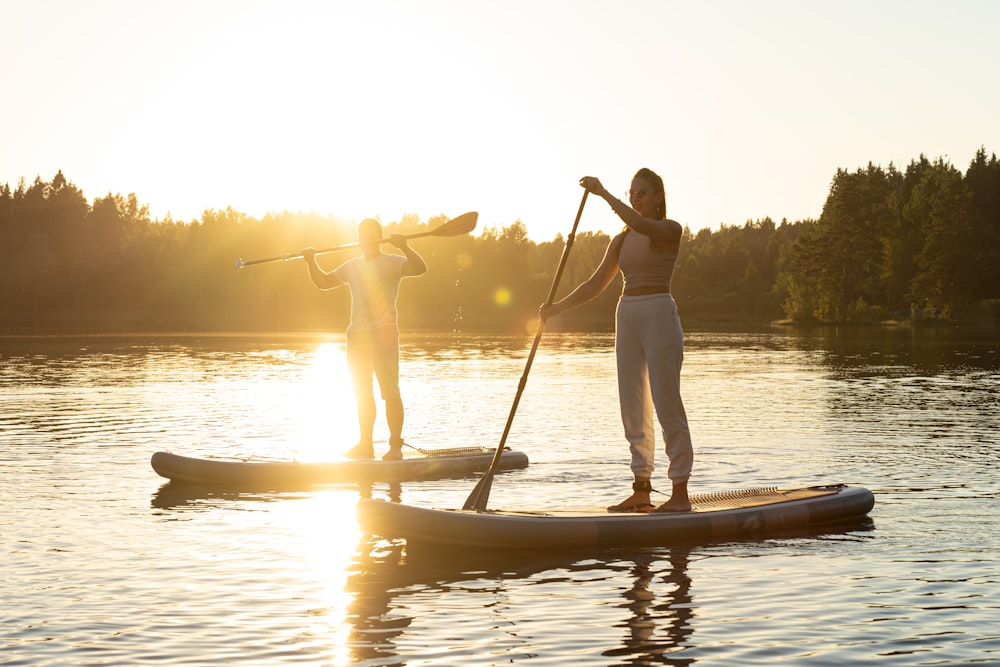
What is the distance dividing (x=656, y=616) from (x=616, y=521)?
6.79ft

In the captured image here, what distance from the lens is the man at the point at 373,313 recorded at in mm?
13438

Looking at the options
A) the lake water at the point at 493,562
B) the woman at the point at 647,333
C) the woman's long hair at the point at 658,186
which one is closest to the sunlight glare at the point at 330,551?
the lake water at the point at 493,562

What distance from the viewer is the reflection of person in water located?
6.80 metres

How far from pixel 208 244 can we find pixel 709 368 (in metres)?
133

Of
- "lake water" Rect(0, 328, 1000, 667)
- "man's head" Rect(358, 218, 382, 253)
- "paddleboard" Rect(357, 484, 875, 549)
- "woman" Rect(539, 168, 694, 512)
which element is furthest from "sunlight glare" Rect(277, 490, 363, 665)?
"man's head" Rect(358, 218, 382, 253)

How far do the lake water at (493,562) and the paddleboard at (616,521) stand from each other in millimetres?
166

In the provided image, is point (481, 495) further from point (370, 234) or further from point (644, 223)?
point (370, 234)

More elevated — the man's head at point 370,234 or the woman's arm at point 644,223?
the man's head at point 370,234

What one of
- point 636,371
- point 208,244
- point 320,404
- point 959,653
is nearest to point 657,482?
point 636,371

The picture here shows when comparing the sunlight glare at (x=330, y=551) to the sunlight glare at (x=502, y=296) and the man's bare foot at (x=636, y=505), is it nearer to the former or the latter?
the man's bare foot at (x=636, y=505)

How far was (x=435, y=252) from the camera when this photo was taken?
7170 inches

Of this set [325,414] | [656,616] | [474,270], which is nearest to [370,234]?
[656,616]

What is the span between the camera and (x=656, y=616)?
7605 mm

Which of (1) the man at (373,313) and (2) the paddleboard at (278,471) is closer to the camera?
(2) the paddleboard at (278,471)
